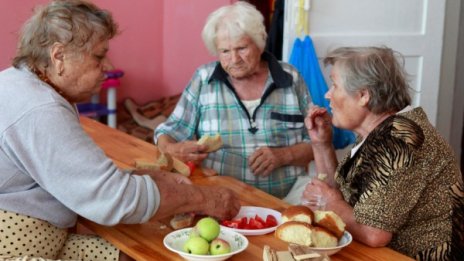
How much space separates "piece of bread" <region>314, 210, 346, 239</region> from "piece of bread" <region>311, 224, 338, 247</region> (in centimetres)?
3

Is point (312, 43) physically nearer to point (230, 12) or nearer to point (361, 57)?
point (230, 12)

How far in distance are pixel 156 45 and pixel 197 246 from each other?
359 centimetres

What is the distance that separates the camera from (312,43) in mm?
3838

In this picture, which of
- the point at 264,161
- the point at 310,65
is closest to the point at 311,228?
the point at 264,161

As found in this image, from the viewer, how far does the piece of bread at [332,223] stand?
6.23 ft

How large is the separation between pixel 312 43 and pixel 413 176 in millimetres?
1975

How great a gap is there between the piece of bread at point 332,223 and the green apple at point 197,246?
33cm

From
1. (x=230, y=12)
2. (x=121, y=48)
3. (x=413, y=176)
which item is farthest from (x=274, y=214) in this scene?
(x=121, y=48)

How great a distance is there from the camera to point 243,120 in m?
3.01

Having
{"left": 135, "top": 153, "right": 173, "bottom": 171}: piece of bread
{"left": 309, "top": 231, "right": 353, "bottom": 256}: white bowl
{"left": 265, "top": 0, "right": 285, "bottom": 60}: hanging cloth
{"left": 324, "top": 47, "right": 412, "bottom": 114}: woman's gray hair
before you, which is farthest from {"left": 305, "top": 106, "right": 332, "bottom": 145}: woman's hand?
{"left": 265, "top": 0, "right": 285, "bottom": 60}: hanging cloth

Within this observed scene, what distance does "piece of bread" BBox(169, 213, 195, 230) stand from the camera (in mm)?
2031

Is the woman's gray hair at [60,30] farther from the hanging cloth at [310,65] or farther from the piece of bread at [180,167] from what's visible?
the hanging cloth at [310,65]

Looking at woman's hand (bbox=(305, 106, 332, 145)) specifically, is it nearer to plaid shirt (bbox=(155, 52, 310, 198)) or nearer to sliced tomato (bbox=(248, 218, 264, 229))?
plaid shirt (bbox=(155, 52, 310, 198))

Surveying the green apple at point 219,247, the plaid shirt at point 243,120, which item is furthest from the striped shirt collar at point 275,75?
the green apple at point 219,247
